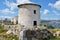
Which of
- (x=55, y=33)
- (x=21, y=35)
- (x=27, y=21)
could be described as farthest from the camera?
(x=27, y=21)

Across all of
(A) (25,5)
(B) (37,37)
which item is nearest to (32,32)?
(B) (37,37)

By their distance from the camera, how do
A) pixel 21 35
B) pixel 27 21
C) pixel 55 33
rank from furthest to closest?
pixel 27 21
pixel 55 33
pixel 21 35

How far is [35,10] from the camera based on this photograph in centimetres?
3084

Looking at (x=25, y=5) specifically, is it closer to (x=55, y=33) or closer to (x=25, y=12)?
(x=25, y=12)

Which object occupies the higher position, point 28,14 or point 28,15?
point 28,14

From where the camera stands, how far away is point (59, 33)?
88.5 feet

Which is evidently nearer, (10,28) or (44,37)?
(44,37)

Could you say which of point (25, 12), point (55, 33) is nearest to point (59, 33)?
point (55, 33)

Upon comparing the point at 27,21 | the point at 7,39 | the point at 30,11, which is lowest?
the point at 7,39

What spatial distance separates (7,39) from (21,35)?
234 centimetres

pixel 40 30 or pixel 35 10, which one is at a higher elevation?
pixel 35 10

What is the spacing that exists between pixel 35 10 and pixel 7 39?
9.54 m

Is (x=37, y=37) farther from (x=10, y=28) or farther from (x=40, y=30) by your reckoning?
(x=10, y=28)

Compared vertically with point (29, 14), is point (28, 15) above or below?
below
